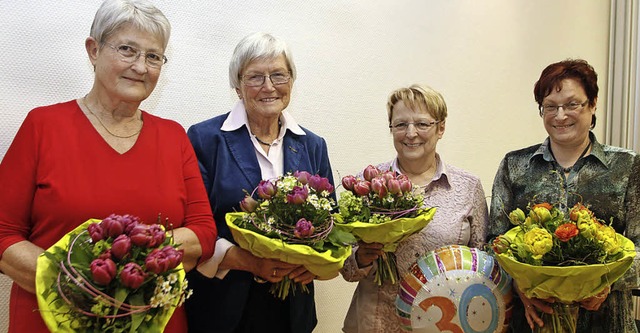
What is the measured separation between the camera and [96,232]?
1.28 meters

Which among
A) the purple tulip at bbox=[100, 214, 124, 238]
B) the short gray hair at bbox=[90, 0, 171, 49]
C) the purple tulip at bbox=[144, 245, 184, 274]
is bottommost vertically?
the purple tulip at bbox=[144, 245, 184, 274]

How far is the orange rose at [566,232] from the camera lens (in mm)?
1645

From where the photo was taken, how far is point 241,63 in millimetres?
1970

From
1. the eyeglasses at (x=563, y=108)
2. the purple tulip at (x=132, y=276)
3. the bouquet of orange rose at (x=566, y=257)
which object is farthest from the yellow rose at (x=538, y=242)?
the purple tulip at (x=132, y=276)

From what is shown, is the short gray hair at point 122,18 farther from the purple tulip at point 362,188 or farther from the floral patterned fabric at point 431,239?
the floral patterned fabric at point 431,239

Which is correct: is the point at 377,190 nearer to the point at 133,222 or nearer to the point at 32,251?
the point at 133,222

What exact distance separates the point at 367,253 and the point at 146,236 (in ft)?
2.97

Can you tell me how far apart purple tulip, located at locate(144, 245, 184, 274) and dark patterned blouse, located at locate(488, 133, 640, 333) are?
4.31ft

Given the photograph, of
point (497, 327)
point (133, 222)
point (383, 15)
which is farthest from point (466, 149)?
point (133, 222)

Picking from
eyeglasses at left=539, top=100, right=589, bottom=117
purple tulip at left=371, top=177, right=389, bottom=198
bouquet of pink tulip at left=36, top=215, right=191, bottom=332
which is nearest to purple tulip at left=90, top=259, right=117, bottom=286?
bouquet of pink tulip at left=36, top=215, right=191, bottom=332

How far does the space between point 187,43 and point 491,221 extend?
4.88ft

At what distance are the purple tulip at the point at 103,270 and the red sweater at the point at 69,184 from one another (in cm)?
35

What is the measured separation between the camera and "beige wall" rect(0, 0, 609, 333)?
81.7 inches

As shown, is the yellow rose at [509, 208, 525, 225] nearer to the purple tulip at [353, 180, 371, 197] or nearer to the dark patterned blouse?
the dark patterned blouse
